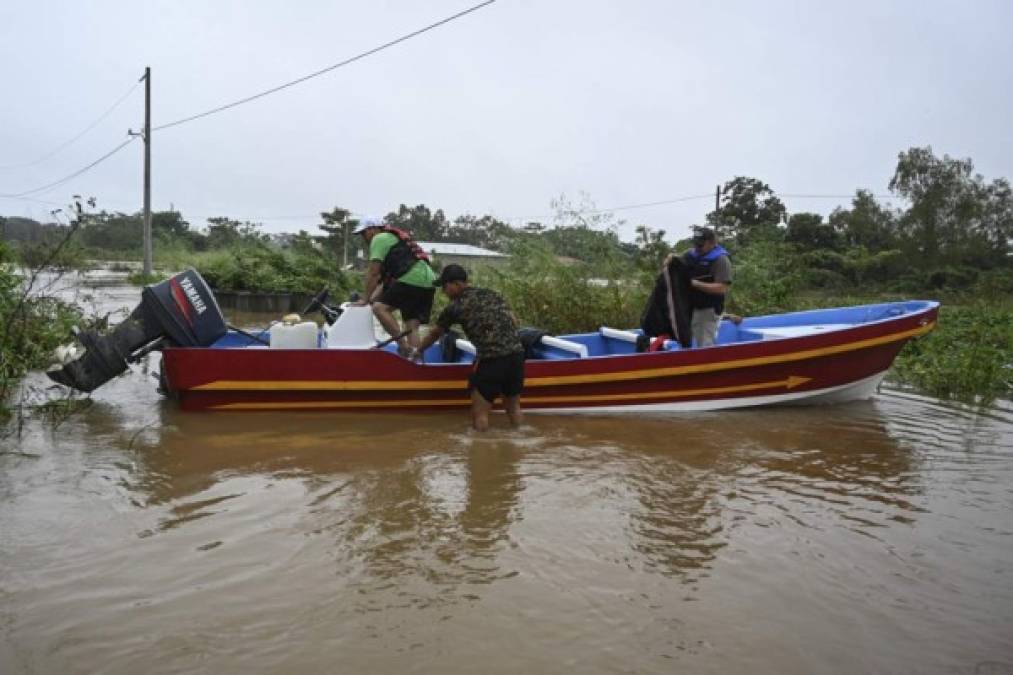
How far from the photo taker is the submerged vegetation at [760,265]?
8727mm

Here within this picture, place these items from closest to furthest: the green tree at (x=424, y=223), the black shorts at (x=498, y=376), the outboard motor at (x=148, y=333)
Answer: the black shorts at (x=498, y=376), the outboard motor at (x=148, y=333), the green tree at (x=424, y=223)

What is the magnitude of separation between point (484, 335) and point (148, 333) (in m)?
3.02

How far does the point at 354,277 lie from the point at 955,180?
89.6 feet

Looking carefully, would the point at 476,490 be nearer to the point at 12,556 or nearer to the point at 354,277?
the point at 12,556

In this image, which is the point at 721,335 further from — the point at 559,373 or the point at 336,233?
the point at 336,233

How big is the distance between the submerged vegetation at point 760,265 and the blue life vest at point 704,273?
11.0 ft

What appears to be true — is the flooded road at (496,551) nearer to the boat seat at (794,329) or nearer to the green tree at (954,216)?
the boat seat at (794,329)

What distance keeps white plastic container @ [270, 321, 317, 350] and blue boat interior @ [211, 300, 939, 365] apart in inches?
16.3

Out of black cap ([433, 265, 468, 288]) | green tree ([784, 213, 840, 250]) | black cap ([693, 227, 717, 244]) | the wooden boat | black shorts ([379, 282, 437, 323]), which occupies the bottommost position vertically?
the wooden boat

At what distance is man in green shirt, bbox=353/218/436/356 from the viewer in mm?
7062

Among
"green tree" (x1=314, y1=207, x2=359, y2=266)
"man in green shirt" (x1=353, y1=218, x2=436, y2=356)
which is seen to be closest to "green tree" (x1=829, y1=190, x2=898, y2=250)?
"green tree" (x1=314, y1=207, x2=359, y2=266)

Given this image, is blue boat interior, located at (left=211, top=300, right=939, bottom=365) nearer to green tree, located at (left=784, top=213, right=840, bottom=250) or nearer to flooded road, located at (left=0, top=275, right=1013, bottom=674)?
flooded road, located at (left=0, top=275, right=1013, bottom=674)

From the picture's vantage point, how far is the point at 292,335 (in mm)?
7078

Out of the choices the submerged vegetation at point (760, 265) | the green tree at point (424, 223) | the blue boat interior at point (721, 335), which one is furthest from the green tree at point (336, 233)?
the blue boat interior at point (721, 335)
